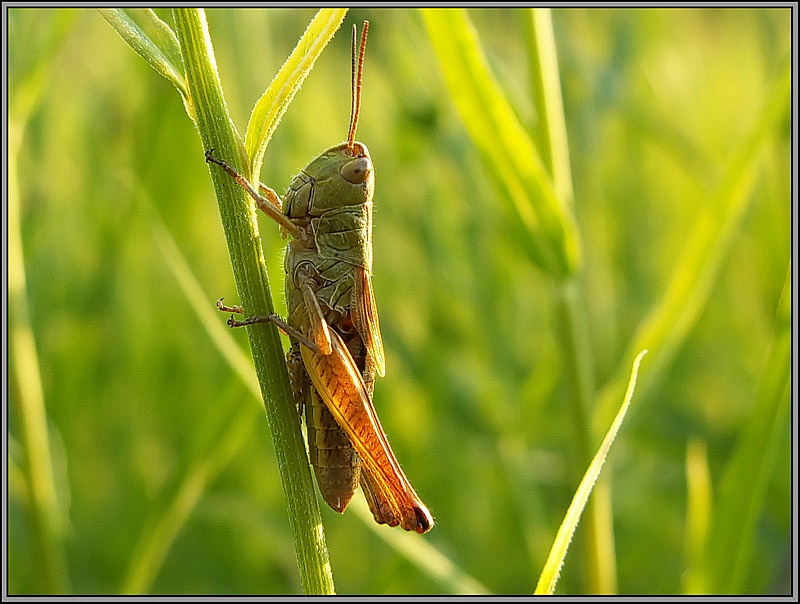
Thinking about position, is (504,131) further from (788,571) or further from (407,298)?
(407,298)

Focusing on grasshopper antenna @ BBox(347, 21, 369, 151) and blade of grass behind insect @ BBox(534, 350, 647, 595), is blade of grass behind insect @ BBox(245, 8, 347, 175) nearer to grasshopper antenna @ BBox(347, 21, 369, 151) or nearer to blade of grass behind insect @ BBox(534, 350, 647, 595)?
grasshopper antenna @ BBox(347, 21, 369, 151)

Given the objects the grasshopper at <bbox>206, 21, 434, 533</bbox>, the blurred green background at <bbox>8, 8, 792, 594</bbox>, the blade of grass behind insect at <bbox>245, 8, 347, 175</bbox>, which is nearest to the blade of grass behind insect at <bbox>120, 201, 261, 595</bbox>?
the grasshopper at <bbox>206, 21, 434, 533</bbox>

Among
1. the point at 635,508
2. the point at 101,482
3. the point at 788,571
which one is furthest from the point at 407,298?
the point at 788,571

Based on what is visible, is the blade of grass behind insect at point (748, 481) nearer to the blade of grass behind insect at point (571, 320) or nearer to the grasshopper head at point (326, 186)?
the blade of grass behind insect at point (571, 320)

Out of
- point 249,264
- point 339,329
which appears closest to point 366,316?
point 339,329

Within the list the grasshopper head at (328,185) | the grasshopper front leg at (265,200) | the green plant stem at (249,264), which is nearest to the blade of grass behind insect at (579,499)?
the green plant stem at (249,264)

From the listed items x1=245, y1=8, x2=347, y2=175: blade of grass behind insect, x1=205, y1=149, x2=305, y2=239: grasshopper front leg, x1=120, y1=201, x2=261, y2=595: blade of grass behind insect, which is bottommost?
x1=120, y1=201, x2=261, y2=595: blade of grass behind insect
